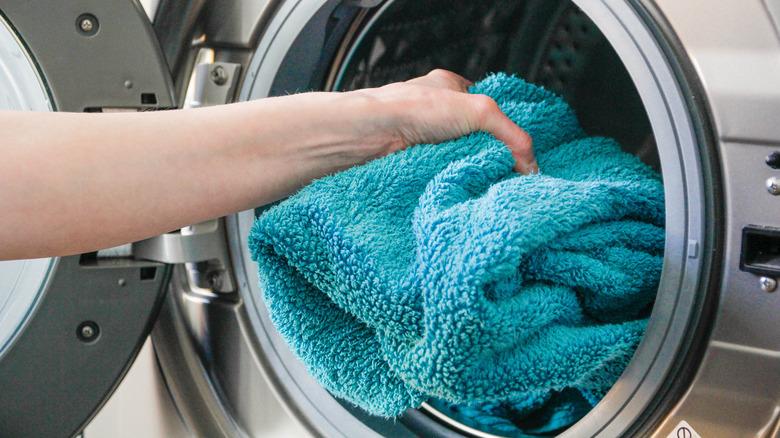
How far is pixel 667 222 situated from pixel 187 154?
1.04ft

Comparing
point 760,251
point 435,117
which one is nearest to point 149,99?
point 435,117

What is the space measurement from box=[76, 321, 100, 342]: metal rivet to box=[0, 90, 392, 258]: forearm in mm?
225

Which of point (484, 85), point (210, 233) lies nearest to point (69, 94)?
point (210, 233)

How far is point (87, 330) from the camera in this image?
31.0 inches

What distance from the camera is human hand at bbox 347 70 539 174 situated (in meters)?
0.63

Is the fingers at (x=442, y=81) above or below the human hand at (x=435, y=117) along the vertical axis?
above

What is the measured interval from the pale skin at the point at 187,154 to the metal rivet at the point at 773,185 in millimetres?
193

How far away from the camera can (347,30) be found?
2.76ft

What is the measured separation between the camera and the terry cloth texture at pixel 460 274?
50 centimetres

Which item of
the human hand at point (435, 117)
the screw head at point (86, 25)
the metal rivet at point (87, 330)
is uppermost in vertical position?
the screw head at point (86, 25)

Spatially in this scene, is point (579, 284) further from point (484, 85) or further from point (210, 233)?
point (210, 233)

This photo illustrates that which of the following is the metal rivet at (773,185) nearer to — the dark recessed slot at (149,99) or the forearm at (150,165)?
the forearm at (150,165)

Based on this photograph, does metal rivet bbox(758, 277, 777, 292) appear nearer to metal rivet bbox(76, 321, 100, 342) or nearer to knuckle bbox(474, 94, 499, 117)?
knuckle bbox(474, 94, 499, 117)

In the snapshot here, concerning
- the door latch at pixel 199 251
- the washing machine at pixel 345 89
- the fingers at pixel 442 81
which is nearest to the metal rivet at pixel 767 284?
the washing machine at pixel 345 89
